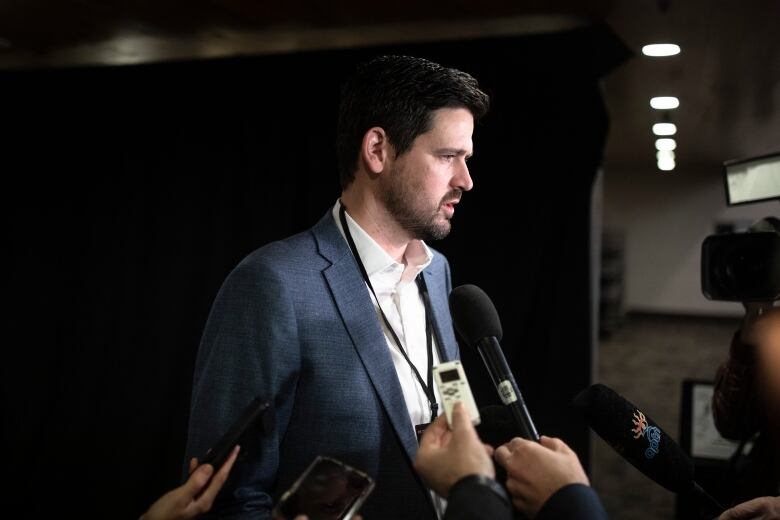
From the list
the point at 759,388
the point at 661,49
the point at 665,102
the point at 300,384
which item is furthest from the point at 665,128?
the point at 300,384

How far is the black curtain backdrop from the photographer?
110 inches

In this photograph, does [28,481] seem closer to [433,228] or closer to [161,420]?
[161,420]

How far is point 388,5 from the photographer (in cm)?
243

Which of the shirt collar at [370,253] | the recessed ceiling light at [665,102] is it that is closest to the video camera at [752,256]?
the shirt collar at [370,253]

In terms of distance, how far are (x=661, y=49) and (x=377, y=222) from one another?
81.3 inches

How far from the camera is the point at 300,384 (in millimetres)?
1176

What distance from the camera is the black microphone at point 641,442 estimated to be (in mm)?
1051

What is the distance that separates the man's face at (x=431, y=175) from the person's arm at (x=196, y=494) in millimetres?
548

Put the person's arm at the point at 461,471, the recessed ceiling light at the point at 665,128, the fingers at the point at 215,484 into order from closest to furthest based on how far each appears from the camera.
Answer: the person's arm at the point at 461,471, the fingers at the point at 215,484, the recessed ceiling light at the point at 665,128

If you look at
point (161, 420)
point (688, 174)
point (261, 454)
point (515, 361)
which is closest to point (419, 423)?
point (261, 454)

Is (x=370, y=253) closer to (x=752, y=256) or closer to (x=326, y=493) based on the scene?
(x=326, y=493)

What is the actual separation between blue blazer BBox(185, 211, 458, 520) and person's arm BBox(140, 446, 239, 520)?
0.13 meters

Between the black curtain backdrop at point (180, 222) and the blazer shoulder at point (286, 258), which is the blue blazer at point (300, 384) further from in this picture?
the black curtain backdrop at point (180, 222)

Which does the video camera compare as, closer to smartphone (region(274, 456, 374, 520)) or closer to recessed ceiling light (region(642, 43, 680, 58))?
smartphone (region(274, 456, 374, 520))
